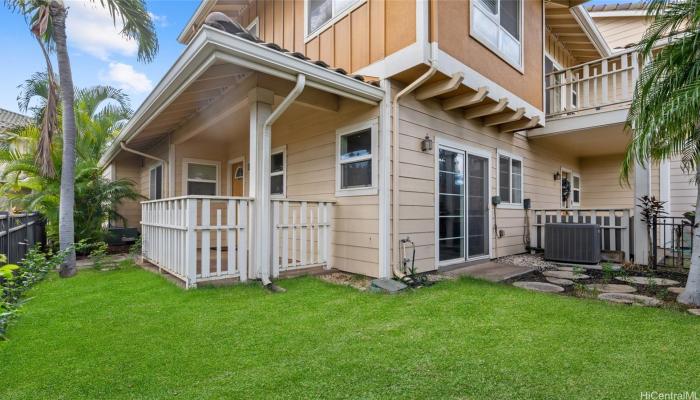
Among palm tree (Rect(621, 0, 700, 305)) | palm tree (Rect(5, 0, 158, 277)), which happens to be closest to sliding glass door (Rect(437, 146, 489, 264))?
palm tree (Rect(621, 0, 700, 305))

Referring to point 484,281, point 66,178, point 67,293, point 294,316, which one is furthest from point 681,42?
point 66,178

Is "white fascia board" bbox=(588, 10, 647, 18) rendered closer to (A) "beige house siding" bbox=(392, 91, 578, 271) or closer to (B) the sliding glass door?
(A) "beige house siding" bbox=(392, 91, 578, 271)

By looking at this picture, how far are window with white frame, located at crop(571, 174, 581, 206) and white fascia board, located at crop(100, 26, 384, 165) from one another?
7.61 m

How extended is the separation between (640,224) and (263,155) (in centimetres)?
582

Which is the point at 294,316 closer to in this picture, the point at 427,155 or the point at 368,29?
the point at 427,155

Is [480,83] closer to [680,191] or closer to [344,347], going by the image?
[344,347]

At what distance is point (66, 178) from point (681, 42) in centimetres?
743

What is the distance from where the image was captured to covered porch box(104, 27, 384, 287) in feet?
11.9

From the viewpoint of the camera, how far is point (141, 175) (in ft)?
32.9

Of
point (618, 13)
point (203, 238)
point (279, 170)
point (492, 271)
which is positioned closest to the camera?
point (203, 238)

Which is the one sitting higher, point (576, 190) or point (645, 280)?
point (576, 190)

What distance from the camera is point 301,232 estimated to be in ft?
14.6

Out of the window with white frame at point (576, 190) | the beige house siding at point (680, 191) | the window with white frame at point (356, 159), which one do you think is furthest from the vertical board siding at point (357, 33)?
the beige house siding at point (680, 191)

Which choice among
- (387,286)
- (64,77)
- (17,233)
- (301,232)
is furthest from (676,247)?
(17,233)
